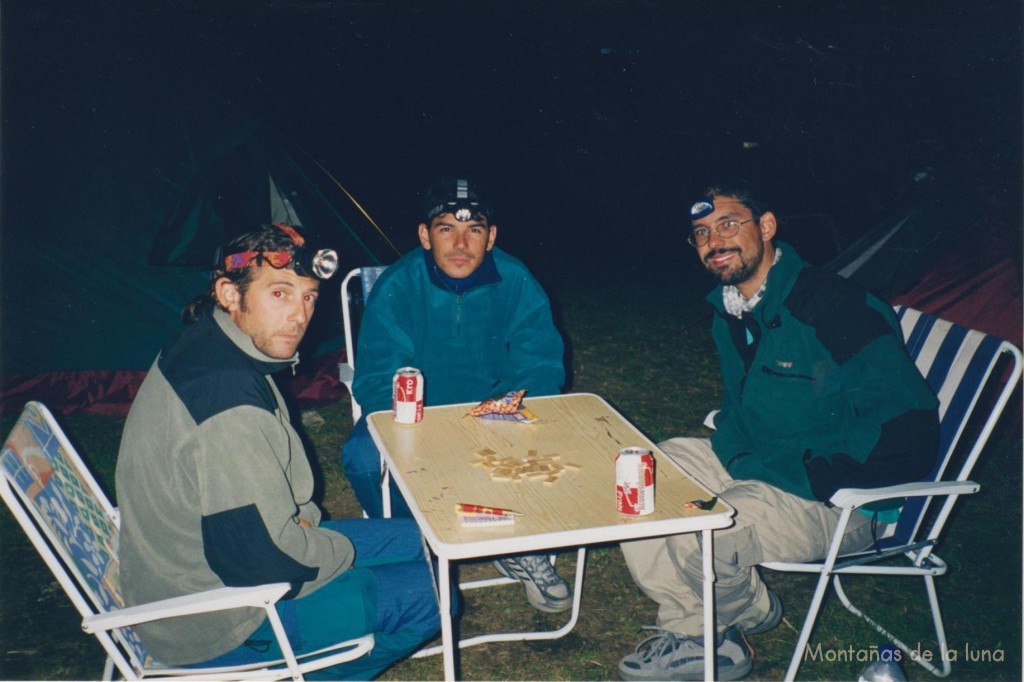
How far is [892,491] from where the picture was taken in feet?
8.74

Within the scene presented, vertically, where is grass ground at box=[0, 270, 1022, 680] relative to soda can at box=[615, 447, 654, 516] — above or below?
below

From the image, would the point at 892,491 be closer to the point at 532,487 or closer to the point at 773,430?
the point at 773,430

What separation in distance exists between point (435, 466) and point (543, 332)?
52.4 inches

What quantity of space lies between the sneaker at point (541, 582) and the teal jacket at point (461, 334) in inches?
31.4

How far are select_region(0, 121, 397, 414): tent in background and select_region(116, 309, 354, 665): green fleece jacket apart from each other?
3410 mm

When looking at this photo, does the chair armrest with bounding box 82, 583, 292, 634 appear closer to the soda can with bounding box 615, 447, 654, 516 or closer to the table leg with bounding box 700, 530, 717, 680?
the soda can with bounding box 615, 447, 654, 516

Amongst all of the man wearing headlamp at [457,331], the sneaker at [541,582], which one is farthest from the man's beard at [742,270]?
the sneaker at [541,582]

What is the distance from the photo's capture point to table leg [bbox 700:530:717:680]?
231 centimetres

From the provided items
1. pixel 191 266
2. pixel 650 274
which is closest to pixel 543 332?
pixel 191 266

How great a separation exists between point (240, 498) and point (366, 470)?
1.49 meters

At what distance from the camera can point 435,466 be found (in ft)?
8.64

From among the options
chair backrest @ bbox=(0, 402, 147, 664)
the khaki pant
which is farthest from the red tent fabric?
chair backrest @ bbox=(0, 402, 147, 664)

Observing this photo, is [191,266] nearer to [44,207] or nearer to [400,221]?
[44,207]

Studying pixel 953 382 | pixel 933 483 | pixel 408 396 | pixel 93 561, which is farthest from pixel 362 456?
pixel 953 382
